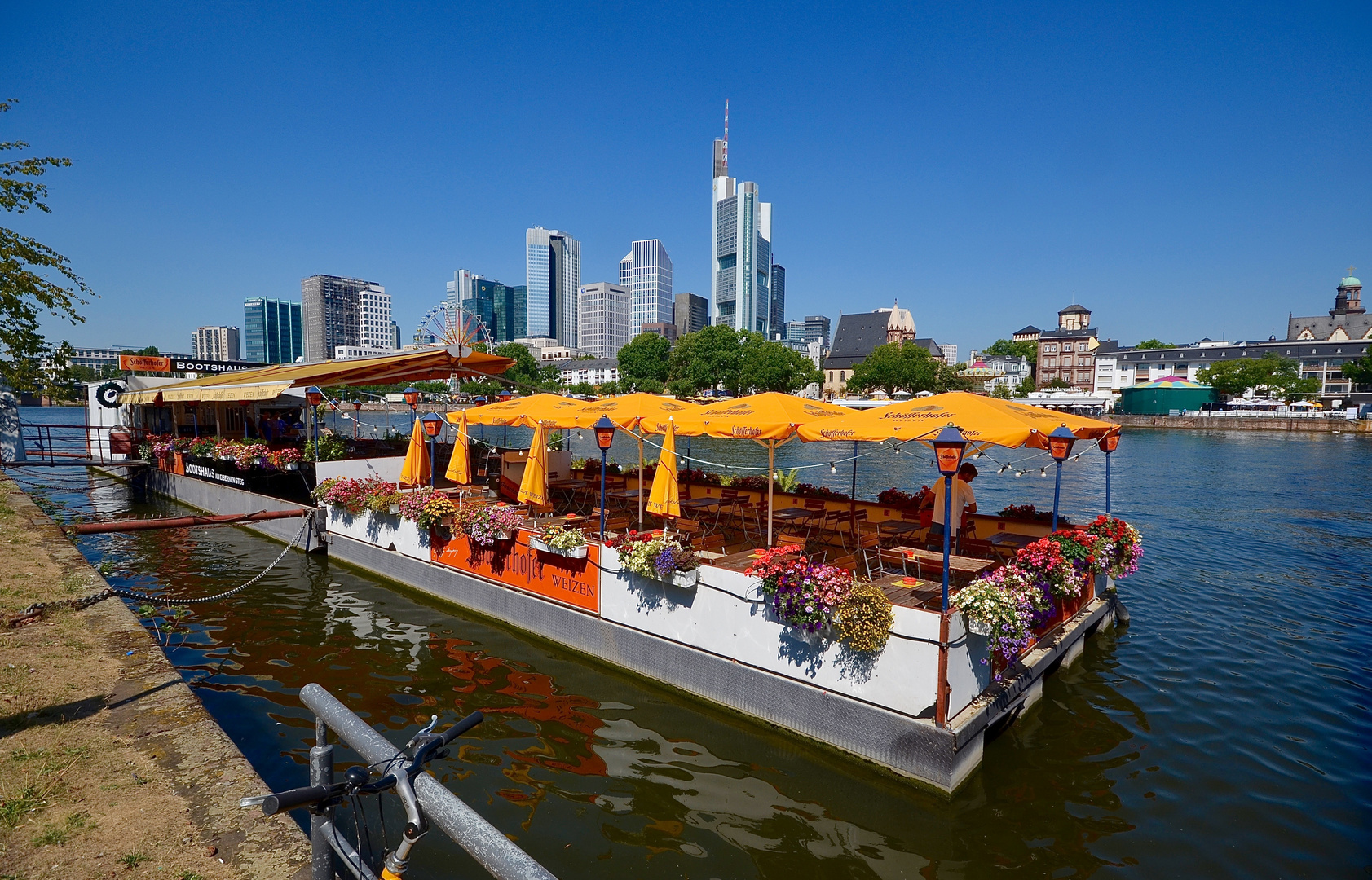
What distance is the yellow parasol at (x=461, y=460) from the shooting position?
46.8 ft

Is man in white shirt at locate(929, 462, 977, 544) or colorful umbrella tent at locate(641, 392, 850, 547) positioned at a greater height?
colorful umbrella tent at locate(641, 392, 850, 547)

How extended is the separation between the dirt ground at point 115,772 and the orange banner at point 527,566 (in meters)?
5.23

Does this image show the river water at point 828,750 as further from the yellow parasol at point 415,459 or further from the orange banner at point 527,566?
the yellow parasol at point 415,459

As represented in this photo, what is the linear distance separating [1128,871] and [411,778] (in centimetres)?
735

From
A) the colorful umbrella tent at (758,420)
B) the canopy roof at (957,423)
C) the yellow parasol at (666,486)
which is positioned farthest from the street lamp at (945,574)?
the yellow parasol at (666,486)

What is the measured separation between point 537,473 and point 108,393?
1281 inches

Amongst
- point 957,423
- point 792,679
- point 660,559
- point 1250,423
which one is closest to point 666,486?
point 660,559

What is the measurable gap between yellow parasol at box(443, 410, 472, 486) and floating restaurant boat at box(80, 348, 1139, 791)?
0.16 feet

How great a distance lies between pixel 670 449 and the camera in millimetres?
10180

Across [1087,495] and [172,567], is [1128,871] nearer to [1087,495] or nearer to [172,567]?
[172,567]

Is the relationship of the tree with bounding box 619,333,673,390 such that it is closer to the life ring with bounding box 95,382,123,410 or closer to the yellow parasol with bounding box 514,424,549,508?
the life ring with bounding box 95,382,123,410

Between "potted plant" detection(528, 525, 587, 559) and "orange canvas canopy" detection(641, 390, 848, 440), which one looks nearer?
"orange canvas canopy" detection(641, 390, 848, 440)

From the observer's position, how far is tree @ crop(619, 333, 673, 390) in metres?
119

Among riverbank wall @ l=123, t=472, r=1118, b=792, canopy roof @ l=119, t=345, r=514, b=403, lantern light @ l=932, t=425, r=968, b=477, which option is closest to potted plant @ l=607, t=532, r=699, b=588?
riverbank wall @ l=123, t=472, r=1118, b=792
